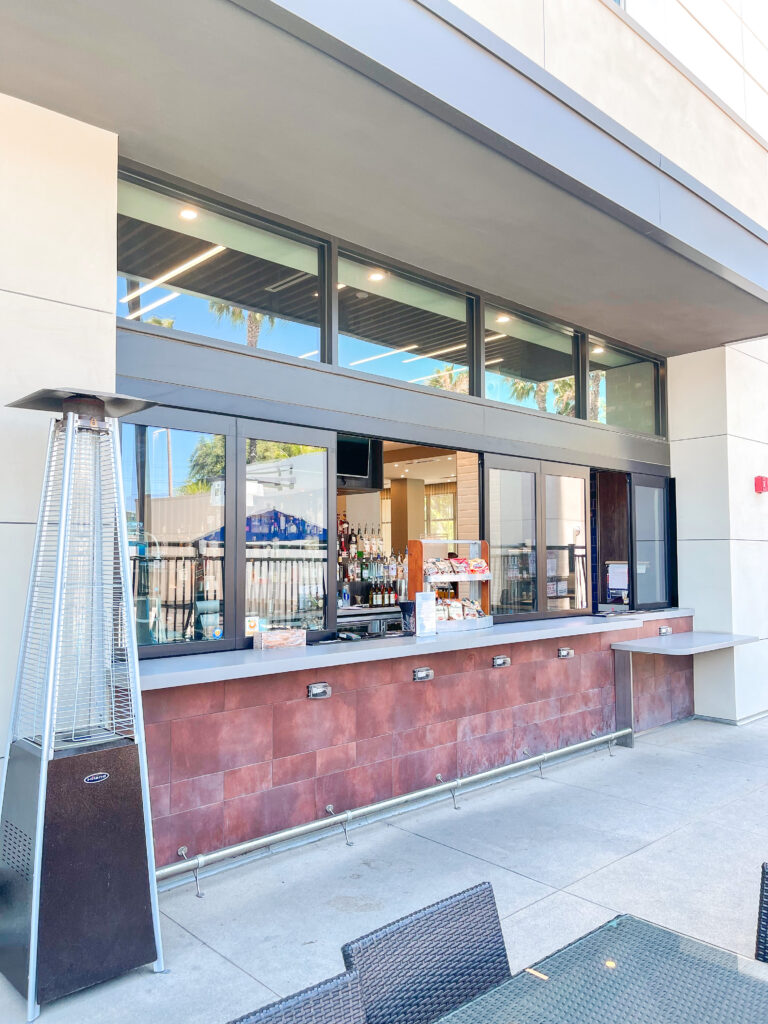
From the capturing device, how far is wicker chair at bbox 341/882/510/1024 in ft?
4.90

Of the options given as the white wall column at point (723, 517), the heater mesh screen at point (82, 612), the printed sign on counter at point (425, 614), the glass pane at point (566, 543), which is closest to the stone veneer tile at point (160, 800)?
the heater mesh screen at point (82, 612)

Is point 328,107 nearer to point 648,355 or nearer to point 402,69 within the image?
point 402,69

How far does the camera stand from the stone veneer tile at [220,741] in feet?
12.2

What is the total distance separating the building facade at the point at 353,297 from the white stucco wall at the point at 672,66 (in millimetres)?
25

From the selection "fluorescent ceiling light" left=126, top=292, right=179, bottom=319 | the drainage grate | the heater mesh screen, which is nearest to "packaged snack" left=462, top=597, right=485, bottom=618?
the heater mesh screen

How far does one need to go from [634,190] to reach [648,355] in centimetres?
317

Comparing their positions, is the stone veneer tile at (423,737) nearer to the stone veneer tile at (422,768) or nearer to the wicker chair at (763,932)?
the stone veneer tile at (422,768)

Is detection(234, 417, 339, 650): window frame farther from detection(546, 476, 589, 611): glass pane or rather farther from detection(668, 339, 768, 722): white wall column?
detection(668, 339, 768, 722): white wall column

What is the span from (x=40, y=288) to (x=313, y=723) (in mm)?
2563

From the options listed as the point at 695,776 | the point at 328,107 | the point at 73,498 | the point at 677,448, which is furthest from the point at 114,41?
the point at 677,448

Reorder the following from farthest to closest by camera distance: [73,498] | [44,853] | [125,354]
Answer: [125,354] < [73,498] < [44,853]

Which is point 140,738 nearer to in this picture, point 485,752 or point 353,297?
point 485,752

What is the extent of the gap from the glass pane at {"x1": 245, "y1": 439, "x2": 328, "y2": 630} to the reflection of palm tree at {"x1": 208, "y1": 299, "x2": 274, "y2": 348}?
2.03ft

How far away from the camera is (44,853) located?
8.48ft
